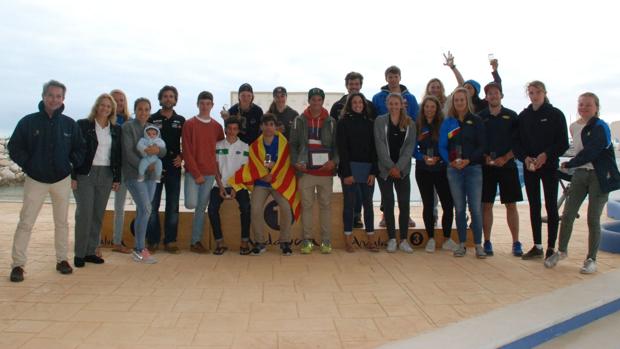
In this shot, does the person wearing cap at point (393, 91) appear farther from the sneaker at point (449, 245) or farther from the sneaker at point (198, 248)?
the sneaker at point (198, 248)

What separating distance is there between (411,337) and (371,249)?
2.55 m

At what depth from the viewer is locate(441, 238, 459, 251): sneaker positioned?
5412mm

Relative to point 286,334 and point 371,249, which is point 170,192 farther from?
point 286,334

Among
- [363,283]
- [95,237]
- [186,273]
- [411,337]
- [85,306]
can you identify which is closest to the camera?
[411,337]

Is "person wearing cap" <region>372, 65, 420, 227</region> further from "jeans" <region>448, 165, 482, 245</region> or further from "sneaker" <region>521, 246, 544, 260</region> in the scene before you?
"sneaker" <region>521, 246, 544, 260</region>

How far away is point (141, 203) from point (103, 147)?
0.65 metres

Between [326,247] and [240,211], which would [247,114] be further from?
[326,247]

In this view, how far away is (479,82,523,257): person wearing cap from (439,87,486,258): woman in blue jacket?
7.5 inches

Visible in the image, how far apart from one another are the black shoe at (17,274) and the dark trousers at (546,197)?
4.75 metres

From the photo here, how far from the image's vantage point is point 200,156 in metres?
5.14

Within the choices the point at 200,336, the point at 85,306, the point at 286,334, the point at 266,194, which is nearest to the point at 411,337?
the point at 286,334

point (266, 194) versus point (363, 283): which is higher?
point (266, 194)

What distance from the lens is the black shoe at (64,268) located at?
4.32 meters

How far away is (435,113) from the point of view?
212 inches
